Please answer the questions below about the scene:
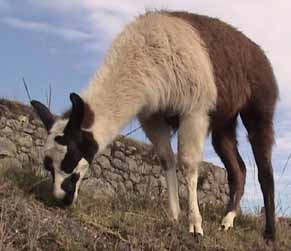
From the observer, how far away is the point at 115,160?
548 inches

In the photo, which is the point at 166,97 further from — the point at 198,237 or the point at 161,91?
the point at 198,237

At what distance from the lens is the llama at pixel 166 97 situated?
7.13 meters

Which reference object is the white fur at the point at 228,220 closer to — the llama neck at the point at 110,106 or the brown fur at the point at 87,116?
the llama neck at the point at 110,106

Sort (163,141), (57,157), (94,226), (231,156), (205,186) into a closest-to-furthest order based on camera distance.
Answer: (94,226)
(57,157)
(163,141)
(231,156)
(205,186)

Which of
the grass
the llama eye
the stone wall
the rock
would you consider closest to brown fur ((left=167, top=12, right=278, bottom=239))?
the grass

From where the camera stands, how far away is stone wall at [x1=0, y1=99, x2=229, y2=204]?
41.2 ft

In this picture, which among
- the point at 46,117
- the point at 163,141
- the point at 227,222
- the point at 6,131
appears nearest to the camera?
the point at 46,117

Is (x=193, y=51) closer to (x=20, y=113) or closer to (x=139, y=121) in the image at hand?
(x=139, y=121)

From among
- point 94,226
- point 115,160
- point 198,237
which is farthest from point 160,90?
point 115,160

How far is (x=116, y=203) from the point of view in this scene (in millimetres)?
8172

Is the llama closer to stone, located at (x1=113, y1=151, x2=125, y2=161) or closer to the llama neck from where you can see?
the llama neck

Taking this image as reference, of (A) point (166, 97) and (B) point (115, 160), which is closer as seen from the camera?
(A) point (166, 97)

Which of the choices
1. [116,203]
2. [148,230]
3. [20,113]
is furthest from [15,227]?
[20,113]

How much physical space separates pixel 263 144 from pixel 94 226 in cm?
305
